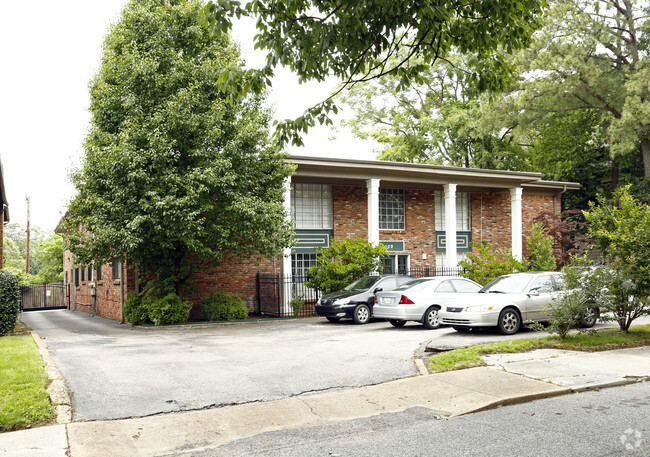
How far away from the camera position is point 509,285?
13.5 meters

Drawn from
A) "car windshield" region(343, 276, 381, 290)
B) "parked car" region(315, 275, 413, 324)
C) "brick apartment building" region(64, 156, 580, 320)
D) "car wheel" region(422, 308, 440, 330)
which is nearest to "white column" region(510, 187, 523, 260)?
"brick apartment building" region(64, 156, 580, 320)

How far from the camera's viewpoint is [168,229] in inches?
653

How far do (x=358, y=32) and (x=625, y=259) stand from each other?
7219 millimetres

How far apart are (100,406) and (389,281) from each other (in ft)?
38.1

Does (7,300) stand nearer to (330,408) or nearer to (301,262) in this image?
(330,408)

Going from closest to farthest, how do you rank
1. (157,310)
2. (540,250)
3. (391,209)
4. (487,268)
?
(157,310) < (487,268) < (391,209) < (540,250)

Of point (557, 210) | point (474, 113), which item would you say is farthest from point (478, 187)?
point (474, 113)

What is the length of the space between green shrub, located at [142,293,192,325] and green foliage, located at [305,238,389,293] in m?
4.62

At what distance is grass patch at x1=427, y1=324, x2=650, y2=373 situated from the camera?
9.59 m

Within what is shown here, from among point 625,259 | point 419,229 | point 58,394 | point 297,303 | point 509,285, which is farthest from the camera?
point 419,229

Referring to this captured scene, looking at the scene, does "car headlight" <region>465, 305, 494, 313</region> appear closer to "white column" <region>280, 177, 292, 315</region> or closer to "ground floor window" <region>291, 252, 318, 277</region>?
"white column" <region>280, 177, 292, 315</region>

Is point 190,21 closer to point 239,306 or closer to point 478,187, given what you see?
point 239,306

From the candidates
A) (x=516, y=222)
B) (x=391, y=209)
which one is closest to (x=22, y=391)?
(x=391, y=209)

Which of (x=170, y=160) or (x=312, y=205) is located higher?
(x=170, y=160)
